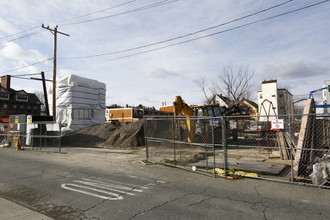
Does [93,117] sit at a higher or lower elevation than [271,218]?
higher

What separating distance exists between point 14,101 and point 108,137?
42.4 metres

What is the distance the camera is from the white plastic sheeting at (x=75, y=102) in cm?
2342

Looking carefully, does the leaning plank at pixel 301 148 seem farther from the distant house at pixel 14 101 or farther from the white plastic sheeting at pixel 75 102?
the distant house at pixel 14 101

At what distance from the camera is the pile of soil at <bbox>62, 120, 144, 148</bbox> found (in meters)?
17.7

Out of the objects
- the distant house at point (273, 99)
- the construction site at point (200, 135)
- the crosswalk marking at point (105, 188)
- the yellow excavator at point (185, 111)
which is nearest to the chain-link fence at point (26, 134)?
the construction site at point (200, 135)

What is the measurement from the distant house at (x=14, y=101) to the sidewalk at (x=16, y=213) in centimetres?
4850

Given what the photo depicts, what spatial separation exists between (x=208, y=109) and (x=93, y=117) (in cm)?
1432

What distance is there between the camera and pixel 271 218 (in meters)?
4.28

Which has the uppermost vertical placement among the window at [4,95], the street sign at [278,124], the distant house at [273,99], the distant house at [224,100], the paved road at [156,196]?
the window at [4,95]

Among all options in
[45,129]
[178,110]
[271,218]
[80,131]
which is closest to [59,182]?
[271,218]

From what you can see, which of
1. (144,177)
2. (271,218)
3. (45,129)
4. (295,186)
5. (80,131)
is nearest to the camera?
(271,218)

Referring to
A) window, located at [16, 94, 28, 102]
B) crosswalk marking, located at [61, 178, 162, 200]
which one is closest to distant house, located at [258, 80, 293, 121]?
crosswalk marking, located at [61, 178, 162, 200]

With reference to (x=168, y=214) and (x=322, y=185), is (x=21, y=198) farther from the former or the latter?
(x=322, y=185)

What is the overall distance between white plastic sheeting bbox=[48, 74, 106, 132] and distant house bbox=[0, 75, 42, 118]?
29196mm
